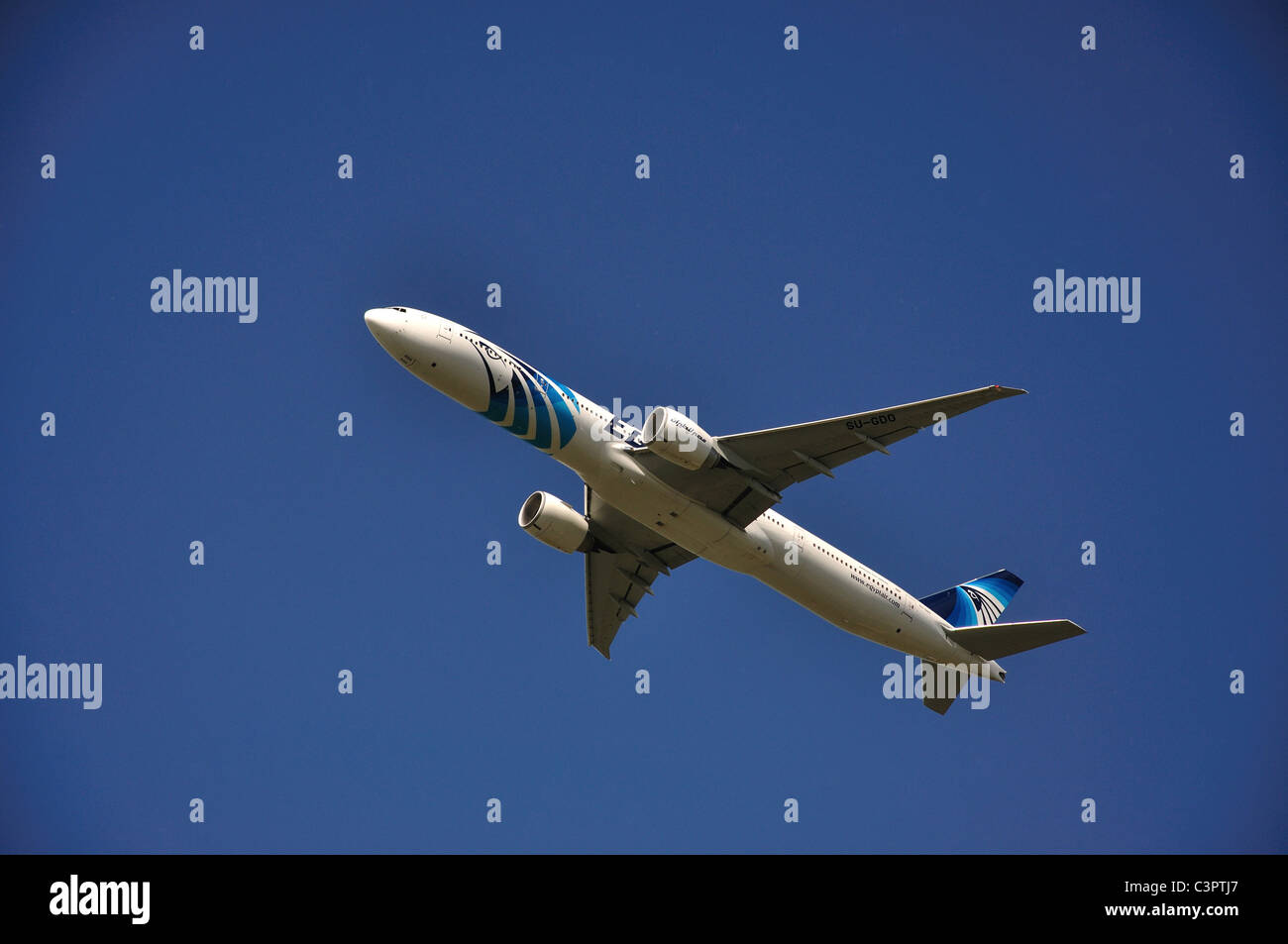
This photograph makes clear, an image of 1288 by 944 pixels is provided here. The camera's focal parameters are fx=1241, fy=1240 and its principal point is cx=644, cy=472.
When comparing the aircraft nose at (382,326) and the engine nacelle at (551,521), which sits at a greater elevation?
the aircraft nose at (382,326)

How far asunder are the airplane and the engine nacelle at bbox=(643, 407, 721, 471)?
4 centimetres

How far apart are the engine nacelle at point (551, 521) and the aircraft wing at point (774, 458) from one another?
4.70m

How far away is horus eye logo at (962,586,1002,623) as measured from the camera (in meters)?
43.4

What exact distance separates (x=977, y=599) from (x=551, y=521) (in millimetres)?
15912

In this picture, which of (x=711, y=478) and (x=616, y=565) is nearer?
(x=711, y=478)

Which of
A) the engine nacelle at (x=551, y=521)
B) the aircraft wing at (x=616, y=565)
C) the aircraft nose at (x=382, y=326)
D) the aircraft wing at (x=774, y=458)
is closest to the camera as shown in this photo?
the aircraft nose at (x=382, y=326)

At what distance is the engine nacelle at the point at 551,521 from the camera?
124 ft

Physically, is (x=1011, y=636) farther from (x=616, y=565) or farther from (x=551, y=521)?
(x=551, y=521)

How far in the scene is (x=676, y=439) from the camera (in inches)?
1293

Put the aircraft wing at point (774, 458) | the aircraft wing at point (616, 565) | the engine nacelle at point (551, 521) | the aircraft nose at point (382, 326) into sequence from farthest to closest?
1. the aircraft wing at point (616, 565)
2. the engine nacelle at point (551, 521)
3. the aircraft wing at point (774, 458)
4. the aircraft nose at point (382, 326)

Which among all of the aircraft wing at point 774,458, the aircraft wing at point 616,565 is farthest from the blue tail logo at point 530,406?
the aircraft wing at point 616,565

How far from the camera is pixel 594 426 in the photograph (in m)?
34.2

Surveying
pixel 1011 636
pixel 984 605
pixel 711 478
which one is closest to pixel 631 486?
pixel 711 478

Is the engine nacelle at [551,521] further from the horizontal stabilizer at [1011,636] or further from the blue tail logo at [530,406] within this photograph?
the horizontal stabilizer at [1011,636]
